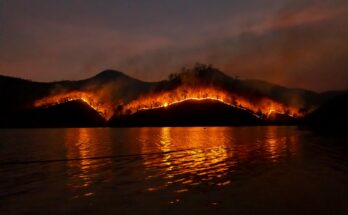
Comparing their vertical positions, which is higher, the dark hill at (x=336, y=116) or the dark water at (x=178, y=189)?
the dark hill at (x=336, y=116)

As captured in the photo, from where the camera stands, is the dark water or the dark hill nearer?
the dark water

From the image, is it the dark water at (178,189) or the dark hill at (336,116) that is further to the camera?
the dark hill at (336,116)

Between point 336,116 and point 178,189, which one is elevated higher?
point 336,116

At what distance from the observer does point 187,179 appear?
83.4 feet

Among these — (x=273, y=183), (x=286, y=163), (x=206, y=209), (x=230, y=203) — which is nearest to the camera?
(x=206, y=209)

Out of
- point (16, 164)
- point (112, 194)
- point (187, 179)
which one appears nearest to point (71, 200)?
point (112, 194)

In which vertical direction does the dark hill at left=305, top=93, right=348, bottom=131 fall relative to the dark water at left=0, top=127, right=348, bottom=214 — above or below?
above

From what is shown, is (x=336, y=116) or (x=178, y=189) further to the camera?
(x=336, y=116)

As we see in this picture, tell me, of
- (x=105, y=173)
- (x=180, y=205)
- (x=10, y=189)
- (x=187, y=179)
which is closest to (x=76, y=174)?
(x=105, y=173)

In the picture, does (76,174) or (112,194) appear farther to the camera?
(76,174)

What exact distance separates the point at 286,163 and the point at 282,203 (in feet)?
57.5

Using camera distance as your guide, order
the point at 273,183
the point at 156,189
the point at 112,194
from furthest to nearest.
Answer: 1. the point at 273,183
2. the point at 156,189
3. the point at 112,194

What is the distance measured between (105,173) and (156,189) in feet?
27.7

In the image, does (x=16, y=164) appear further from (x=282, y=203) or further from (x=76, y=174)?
(x=282, y=203)
